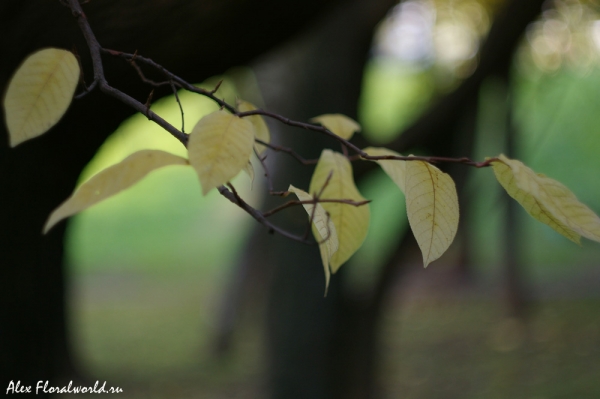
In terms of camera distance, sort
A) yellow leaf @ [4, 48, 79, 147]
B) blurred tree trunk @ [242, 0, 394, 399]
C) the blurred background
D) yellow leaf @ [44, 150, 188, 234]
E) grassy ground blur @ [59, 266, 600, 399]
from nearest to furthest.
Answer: yellow leaf @ [44, 150, 188, 234] → yellow leaf @ [4, 48, 79, 147] → blurred tree trunk @ [242, 0, 394, 399] → the blurred background → grassy ground blur @ [59, 266, 600, 399]

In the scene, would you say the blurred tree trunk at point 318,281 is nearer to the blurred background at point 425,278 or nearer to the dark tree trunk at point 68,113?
the blurred background at point 425,278

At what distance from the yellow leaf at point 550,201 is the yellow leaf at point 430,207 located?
0.05 metres

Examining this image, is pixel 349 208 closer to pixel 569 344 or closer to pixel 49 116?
pixel 49 116

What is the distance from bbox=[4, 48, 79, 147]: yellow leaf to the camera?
1.49ft

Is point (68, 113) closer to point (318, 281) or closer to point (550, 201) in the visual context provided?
point (550, 201)

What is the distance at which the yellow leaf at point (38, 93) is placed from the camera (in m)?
0.45

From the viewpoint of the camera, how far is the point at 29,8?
0.76 meters

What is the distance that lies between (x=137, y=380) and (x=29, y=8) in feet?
11.2

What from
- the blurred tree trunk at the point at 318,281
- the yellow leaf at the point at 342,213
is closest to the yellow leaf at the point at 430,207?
the yellow leaf at the point at 342,213

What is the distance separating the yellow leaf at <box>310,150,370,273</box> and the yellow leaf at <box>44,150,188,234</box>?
0.23 m

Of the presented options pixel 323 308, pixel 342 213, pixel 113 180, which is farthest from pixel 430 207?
pixel 323 308

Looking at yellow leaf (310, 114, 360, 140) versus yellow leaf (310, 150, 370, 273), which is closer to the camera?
yellow leaf (310, 150, 370, 273)

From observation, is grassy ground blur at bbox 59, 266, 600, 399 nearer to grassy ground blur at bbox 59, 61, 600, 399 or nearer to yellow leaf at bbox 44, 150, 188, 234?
grassy ground blur at bbox 59, 61, 600, 399

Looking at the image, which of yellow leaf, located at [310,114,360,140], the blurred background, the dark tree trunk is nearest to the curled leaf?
yellow leaf, located at [310,114,360,140]
